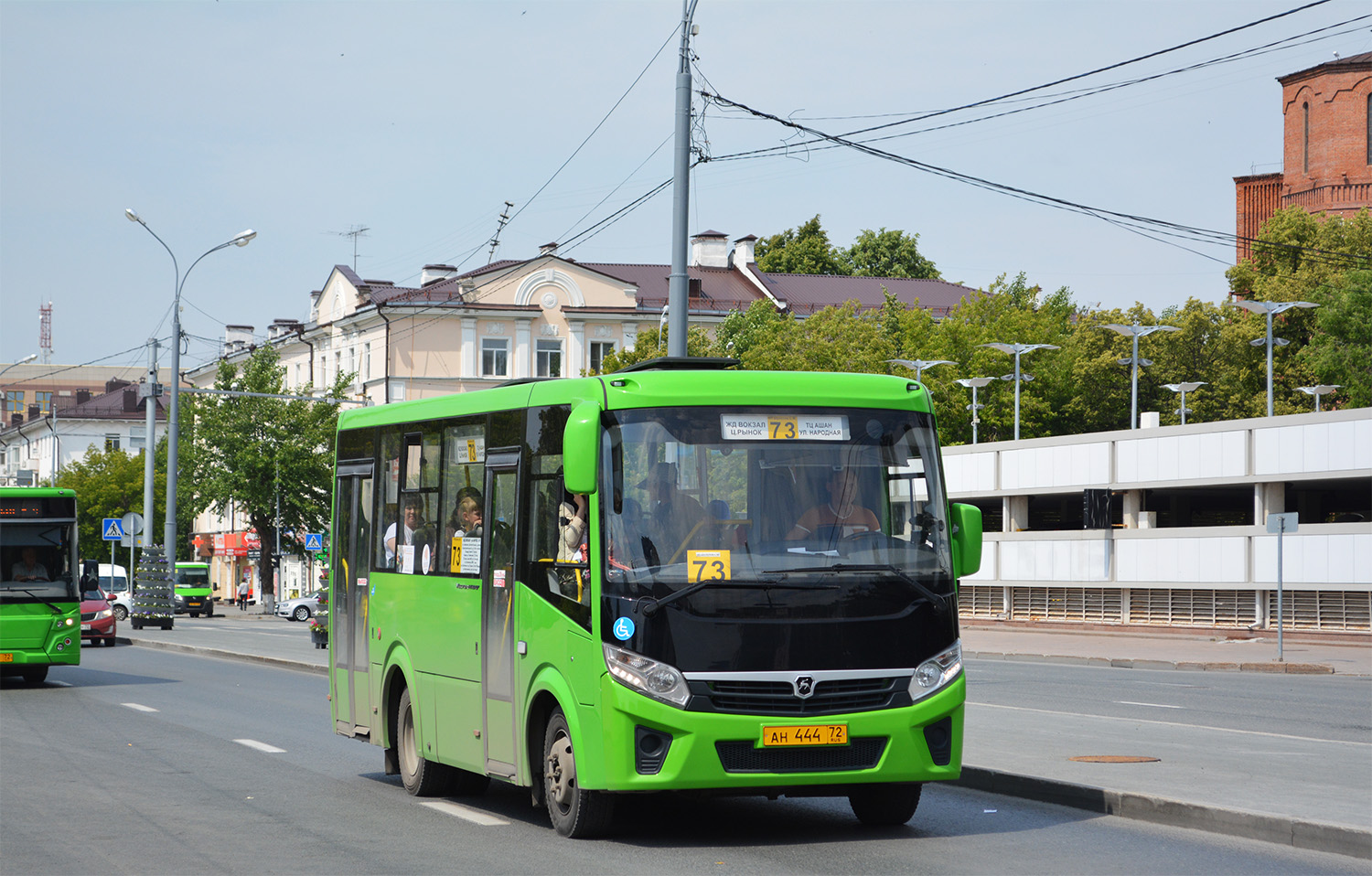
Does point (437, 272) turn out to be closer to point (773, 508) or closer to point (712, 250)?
point (712, 250)

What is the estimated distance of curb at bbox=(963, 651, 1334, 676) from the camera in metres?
28.6

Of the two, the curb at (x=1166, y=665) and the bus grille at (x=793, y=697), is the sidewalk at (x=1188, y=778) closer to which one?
the bus grille at (x=793, y=697)

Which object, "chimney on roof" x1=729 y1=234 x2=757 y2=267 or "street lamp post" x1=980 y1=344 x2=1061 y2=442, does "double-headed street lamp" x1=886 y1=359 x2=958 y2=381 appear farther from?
"chimney on roof" x1=729 y1=234 x2=757 y2=267

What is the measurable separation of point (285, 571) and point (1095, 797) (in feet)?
267

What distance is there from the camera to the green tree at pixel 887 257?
9194 cm

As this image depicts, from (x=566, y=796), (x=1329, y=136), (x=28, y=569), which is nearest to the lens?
(x=566, y=796)

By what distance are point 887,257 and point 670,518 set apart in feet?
279

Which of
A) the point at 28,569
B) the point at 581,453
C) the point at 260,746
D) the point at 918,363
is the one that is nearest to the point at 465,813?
the point at 581,453

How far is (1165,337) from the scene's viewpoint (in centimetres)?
6894

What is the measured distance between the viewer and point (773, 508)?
9141 millimetres

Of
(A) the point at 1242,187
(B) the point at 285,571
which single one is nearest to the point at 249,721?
(B) the point at 285,571

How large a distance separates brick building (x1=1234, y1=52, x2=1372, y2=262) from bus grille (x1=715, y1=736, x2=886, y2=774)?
Result: 8939 centimetres

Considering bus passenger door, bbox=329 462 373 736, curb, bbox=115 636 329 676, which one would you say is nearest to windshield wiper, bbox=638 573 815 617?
bus passenger door, bbox=329 462 373 736

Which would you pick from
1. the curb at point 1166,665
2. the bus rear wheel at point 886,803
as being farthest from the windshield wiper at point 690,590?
the curb at point 1166,665
